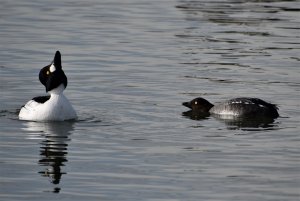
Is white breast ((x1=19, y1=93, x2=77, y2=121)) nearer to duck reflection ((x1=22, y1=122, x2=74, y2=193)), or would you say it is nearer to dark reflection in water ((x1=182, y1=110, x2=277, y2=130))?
duck reflection ((x1=22, y1=122, x2=74, y2=193))

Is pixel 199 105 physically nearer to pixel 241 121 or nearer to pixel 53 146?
pixel 241 121

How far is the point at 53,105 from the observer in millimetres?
20109

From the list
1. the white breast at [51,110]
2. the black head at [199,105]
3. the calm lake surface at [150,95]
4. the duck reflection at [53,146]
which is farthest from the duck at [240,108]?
the duck reflection at [53,146]

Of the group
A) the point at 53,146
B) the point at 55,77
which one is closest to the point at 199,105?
the point at 55,77

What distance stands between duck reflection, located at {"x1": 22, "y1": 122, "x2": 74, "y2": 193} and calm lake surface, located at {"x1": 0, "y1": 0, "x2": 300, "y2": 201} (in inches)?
0.9

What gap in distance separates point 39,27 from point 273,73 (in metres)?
9.66

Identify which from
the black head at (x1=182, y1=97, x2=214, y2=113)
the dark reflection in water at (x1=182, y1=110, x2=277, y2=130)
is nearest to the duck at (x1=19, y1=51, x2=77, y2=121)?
the dark reflection in water at (x1=182, y1=110, x2=277, y2=130)

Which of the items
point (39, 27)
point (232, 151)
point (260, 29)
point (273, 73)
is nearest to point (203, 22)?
point (260, 29)

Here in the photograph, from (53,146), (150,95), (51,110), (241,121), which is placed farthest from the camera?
(150,95)

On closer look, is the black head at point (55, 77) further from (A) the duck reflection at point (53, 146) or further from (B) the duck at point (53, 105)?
(A) the duck reflection at point (53, 146)

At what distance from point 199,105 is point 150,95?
4.70ft

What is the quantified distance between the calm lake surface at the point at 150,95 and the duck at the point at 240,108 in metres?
0.31

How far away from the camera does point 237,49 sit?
29312 millimetres

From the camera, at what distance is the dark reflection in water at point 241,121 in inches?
802
